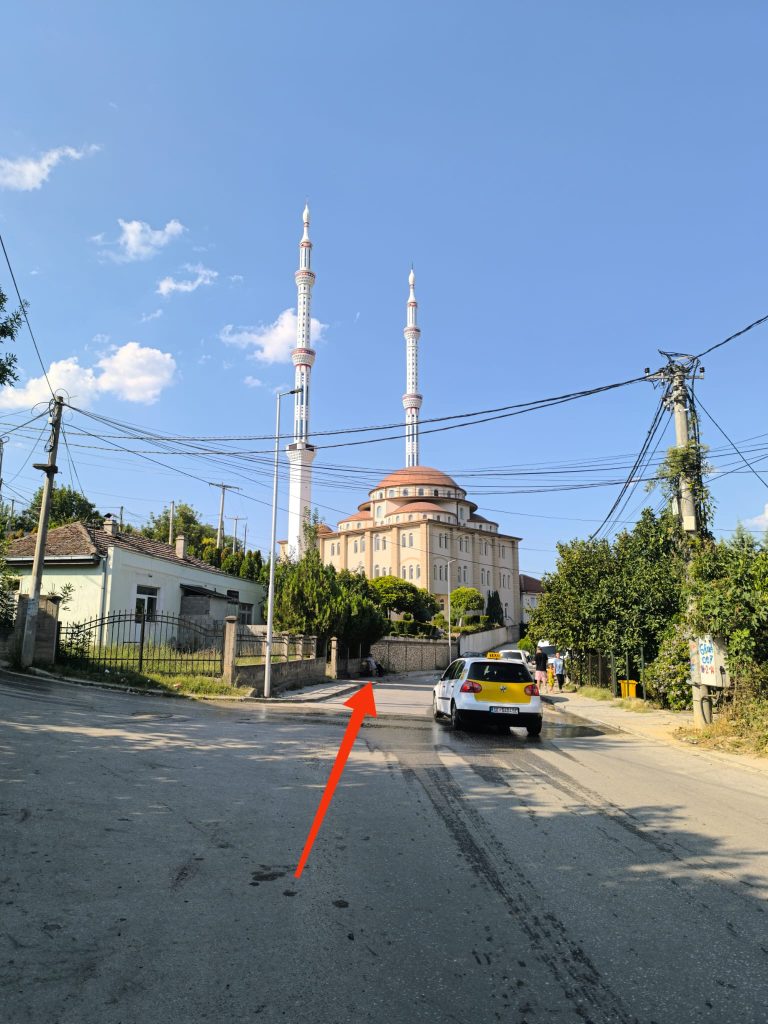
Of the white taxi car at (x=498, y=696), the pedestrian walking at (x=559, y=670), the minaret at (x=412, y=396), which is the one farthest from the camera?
the minaret at (x=412, y=396)

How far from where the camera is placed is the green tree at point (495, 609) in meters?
86.2

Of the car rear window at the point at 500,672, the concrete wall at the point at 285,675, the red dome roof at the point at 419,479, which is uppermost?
the red dome roof at the point at 419,479

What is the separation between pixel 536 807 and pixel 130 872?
4312 millimetres

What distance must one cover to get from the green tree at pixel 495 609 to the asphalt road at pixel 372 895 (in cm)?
7751

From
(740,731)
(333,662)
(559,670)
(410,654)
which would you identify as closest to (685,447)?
(740,731)

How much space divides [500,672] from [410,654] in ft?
118

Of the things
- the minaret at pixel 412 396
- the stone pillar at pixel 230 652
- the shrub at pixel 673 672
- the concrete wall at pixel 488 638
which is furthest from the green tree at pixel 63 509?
the minaret at pixel 412 396

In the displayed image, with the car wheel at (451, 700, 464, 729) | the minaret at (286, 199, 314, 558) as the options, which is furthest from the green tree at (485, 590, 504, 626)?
the car wheel at (451, 700, 464, 729)

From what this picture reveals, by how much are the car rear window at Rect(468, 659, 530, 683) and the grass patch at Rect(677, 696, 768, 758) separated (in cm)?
347

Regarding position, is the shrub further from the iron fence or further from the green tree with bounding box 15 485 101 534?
the green tree with bounding box 15 485 101 534

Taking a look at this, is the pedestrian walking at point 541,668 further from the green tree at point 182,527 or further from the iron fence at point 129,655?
the green tree at point 182,527

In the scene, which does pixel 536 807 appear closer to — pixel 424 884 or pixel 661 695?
pixel 424 884

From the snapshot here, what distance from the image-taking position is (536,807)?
7.59 metres

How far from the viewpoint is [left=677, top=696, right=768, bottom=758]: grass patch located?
12164mm
